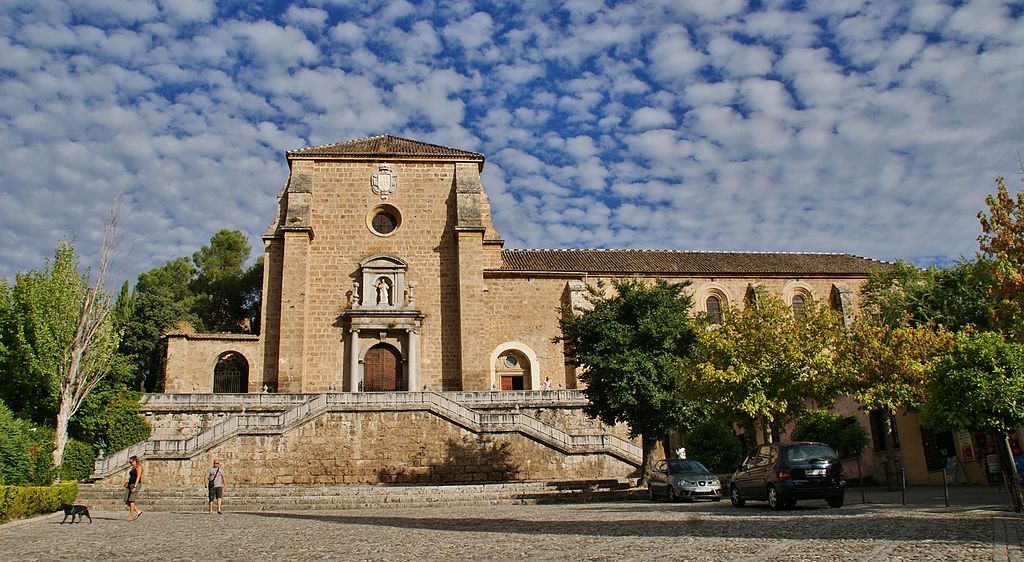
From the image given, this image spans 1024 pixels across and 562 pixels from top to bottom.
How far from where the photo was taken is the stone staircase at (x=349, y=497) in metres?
19.0

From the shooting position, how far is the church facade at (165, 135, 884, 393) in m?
30.5

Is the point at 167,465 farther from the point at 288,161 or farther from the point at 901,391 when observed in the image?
the point at 901,391

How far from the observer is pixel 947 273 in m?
28.4

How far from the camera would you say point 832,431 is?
2241 centimetres

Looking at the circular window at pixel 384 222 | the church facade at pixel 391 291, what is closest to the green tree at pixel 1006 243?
the church facade at pixel 391 291

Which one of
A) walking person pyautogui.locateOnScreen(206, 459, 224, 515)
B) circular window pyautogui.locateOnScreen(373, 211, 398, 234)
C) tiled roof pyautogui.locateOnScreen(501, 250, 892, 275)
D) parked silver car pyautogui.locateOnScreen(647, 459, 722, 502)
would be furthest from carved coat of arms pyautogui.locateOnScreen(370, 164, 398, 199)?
parked silver car pyautogui.locateOnScreen(647, 459, 722, 502)

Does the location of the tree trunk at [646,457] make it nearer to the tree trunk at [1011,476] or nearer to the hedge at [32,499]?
the tree trunk at [1011,476]

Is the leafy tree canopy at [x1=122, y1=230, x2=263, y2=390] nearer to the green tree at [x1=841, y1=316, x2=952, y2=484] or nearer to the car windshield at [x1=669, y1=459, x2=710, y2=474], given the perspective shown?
the car windshield at [x1=669, y1=459, x2=710, y2=474]

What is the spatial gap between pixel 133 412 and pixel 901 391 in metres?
23.3

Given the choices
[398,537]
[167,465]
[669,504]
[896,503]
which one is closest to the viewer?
[398,537]

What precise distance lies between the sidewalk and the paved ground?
0.07 m

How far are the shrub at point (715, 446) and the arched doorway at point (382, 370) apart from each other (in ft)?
40.1

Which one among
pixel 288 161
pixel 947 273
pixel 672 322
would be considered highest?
pixel 288 161

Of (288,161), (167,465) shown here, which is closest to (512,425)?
(167,465)
